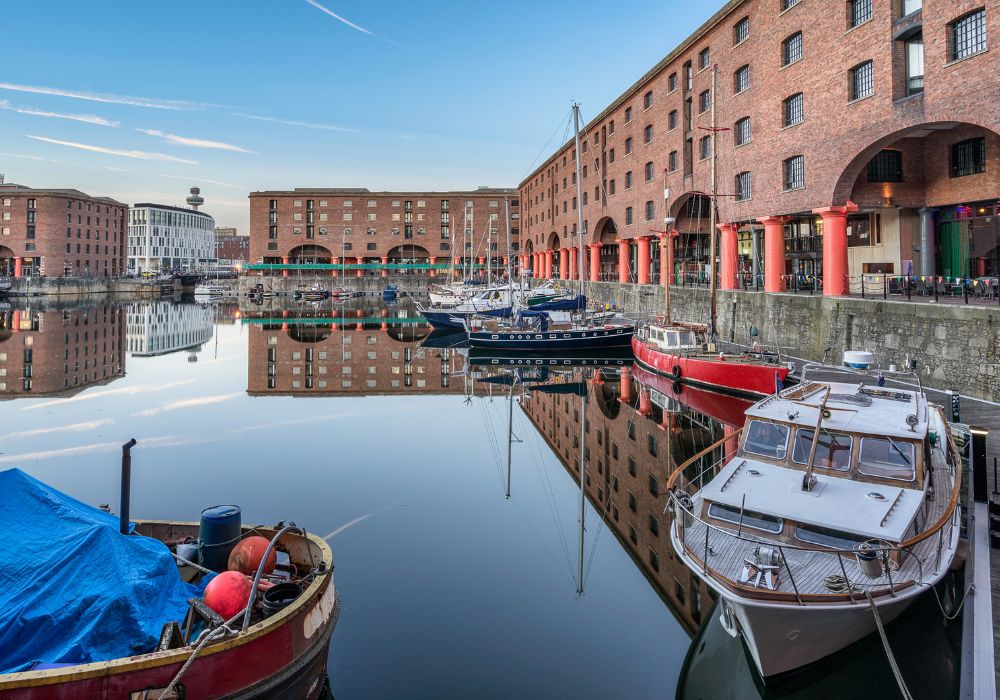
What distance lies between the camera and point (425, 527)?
1255cm

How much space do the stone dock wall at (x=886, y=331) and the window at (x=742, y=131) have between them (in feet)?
27.1

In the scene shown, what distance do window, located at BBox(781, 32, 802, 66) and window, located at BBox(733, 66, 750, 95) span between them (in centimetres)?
331

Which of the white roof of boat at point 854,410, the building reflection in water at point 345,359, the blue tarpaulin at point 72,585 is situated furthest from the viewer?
the building reflection in water at point 345,359

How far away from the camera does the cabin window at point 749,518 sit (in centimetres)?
870

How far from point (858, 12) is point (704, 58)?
13.7 m

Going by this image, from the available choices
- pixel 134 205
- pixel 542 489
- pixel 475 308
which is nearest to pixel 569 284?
pixel 475 308

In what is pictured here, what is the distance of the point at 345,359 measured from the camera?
3891 centimetres

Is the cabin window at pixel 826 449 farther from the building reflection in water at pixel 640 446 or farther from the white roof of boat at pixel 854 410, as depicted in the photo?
the building reflection in water at pixel 640 446

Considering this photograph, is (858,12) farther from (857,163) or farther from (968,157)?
(968,157)

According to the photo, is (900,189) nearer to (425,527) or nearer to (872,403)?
(872,403)

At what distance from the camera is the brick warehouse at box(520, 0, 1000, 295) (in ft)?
74.1

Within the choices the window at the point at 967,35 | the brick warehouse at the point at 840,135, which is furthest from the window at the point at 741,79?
the window at the point at 967,35

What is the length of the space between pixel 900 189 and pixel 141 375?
125 ft

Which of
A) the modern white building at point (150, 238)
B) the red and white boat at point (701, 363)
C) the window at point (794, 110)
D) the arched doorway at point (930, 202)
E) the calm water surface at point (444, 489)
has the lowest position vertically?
the calm water surface at point (444, 489)
